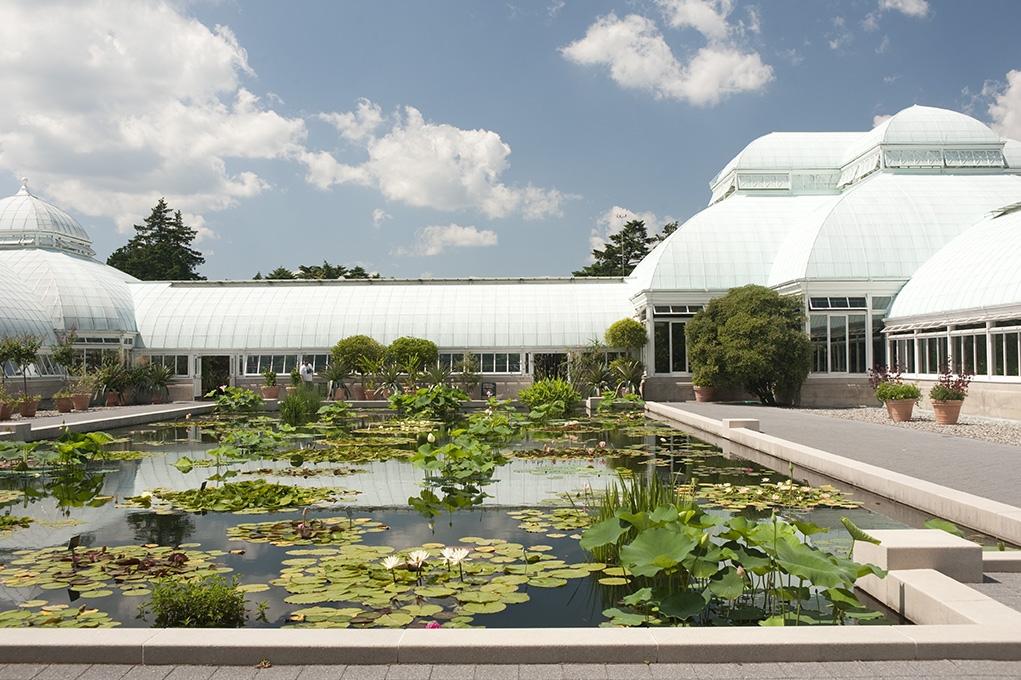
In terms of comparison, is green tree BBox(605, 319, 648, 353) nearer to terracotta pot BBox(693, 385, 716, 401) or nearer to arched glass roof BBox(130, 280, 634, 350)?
arched glass roof BBox(130, 280, 634, 350)

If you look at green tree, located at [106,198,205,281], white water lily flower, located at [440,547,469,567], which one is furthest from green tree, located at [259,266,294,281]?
white water lily flower, located at [440,547,469,567]

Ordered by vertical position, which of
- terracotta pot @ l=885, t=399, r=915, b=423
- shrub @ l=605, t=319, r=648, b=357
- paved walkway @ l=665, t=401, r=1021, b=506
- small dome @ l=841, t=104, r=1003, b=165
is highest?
small dome @ l=841, t=104, r=1003, b=165

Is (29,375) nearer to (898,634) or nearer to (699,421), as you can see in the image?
→ (699,421)

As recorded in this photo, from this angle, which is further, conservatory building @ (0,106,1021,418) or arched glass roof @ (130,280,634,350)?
arched glass roof @ (130,280,634,350)

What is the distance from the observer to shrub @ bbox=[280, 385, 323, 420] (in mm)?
19594

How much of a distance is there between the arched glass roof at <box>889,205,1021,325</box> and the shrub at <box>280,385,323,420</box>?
19115 millimetres

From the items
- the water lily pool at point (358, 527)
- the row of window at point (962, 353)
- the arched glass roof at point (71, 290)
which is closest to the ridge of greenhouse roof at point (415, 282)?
the arched glass roof at point (71, 290)

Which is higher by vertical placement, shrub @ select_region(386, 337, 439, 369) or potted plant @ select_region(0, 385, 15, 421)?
shrub @ select_region(386, 337, 439, 369)

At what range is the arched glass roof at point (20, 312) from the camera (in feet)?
79.8

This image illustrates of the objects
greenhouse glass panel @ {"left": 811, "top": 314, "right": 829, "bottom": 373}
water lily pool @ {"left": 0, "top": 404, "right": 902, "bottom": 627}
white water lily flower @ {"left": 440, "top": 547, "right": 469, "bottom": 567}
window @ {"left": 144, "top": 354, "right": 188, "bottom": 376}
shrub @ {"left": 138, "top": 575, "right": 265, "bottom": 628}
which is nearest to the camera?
shrub @ {"left": 138, "top": 575, "right": 265, "bottom": 628}

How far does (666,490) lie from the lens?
625cm

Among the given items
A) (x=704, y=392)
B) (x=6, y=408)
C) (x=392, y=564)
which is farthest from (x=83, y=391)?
(x=392, y=564)

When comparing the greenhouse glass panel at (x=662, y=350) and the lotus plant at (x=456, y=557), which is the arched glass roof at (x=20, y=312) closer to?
the greenhouse glass panel at (x=662, y=350)

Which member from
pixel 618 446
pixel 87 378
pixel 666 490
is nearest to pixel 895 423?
pixel 618 446
